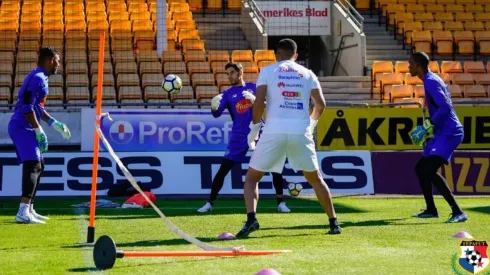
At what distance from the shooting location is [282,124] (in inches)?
420

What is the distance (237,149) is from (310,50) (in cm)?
1734

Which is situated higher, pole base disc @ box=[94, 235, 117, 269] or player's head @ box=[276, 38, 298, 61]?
player's head @ box=[276, 38, 298, 61]

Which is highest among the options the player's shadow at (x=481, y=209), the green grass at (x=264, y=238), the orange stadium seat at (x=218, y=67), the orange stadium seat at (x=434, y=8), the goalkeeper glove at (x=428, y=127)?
the orange stadium seat at (x=434, y=8)

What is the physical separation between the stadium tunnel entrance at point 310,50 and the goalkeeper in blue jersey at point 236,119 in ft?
53.7

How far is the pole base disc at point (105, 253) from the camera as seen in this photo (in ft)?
27.9

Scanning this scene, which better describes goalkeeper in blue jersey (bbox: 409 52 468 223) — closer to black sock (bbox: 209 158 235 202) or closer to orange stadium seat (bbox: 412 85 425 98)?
black sock (bbox: 209 158 235 202)

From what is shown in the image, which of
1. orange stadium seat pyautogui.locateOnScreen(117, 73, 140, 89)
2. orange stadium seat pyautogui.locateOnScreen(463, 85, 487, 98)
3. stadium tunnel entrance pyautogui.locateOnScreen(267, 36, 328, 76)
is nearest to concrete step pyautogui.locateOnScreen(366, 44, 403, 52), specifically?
stadium tunnel entrance pyautogui.locateOnScreen(267, 36, 328, 76)

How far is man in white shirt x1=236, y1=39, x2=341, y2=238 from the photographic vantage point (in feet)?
35.0

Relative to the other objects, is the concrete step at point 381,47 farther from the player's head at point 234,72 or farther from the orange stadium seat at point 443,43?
the player's head at point 234,72

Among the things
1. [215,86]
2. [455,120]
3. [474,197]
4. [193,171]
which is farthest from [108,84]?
[455,120]

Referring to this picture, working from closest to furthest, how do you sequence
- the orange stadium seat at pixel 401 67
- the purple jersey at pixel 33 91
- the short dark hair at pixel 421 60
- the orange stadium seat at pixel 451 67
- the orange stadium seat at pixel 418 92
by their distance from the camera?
1. the purple jersey at pixel 33 91
2. the short dark hair at pixel 421 60
3. the orange stadium seat at pixel 418 92
4. the orange stadium seat at pixel 401 67
5. the orange stadium seat at pixel 451 67

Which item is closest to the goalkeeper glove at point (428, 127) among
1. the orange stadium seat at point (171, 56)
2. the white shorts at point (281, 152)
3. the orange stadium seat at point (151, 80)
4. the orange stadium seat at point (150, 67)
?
the white shorts at point (281, 152)

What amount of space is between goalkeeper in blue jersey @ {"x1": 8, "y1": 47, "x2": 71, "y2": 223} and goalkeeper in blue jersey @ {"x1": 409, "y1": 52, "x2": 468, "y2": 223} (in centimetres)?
450

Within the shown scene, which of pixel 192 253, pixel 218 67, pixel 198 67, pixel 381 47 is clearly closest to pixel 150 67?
pixel 198 67
